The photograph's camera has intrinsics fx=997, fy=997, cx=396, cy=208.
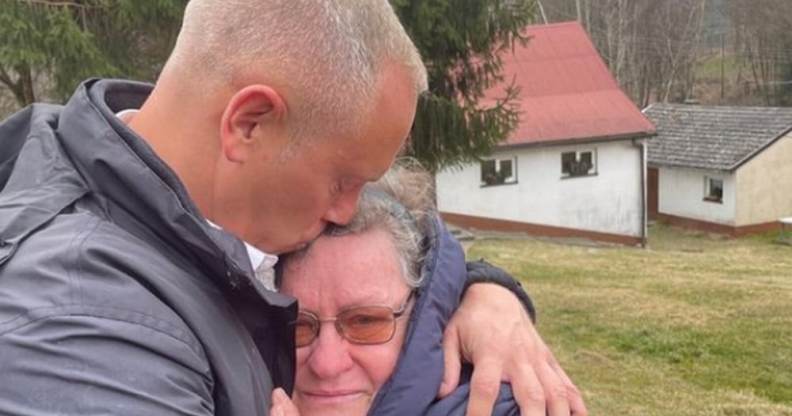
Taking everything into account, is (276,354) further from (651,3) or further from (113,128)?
(651,3)

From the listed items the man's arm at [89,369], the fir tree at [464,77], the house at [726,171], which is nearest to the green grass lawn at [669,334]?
the fir tree at [464,77]

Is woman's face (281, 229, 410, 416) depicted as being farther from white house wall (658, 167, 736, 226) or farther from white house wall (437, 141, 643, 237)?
white house wall (658, 167, 736, 226)

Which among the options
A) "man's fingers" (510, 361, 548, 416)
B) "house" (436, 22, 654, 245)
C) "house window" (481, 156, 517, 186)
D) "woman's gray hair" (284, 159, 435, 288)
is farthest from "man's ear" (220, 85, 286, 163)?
"house window" (481, 156, 517, 186)

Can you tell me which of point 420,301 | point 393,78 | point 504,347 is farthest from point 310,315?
point 393,78

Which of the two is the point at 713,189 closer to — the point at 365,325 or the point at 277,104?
the point at 365,325

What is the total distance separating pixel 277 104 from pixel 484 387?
825 millimetres

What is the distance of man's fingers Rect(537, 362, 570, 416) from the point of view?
6.42ft

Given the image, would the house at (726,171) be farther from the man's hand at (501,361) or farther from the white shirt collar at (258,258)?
the white shirt collar at (258,258)

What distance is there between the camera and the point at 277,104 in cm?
134

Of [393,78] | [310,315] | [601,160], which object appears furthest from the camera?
[601,160]

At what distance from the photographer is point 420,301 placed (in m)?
2.03

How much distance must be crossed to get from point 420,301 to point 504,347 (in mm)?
197

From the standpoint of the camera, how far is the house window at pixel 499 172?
1082 inches

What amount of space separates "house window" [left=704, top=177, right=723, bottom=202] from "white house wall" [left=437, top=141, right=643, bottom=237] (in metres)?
3.45
